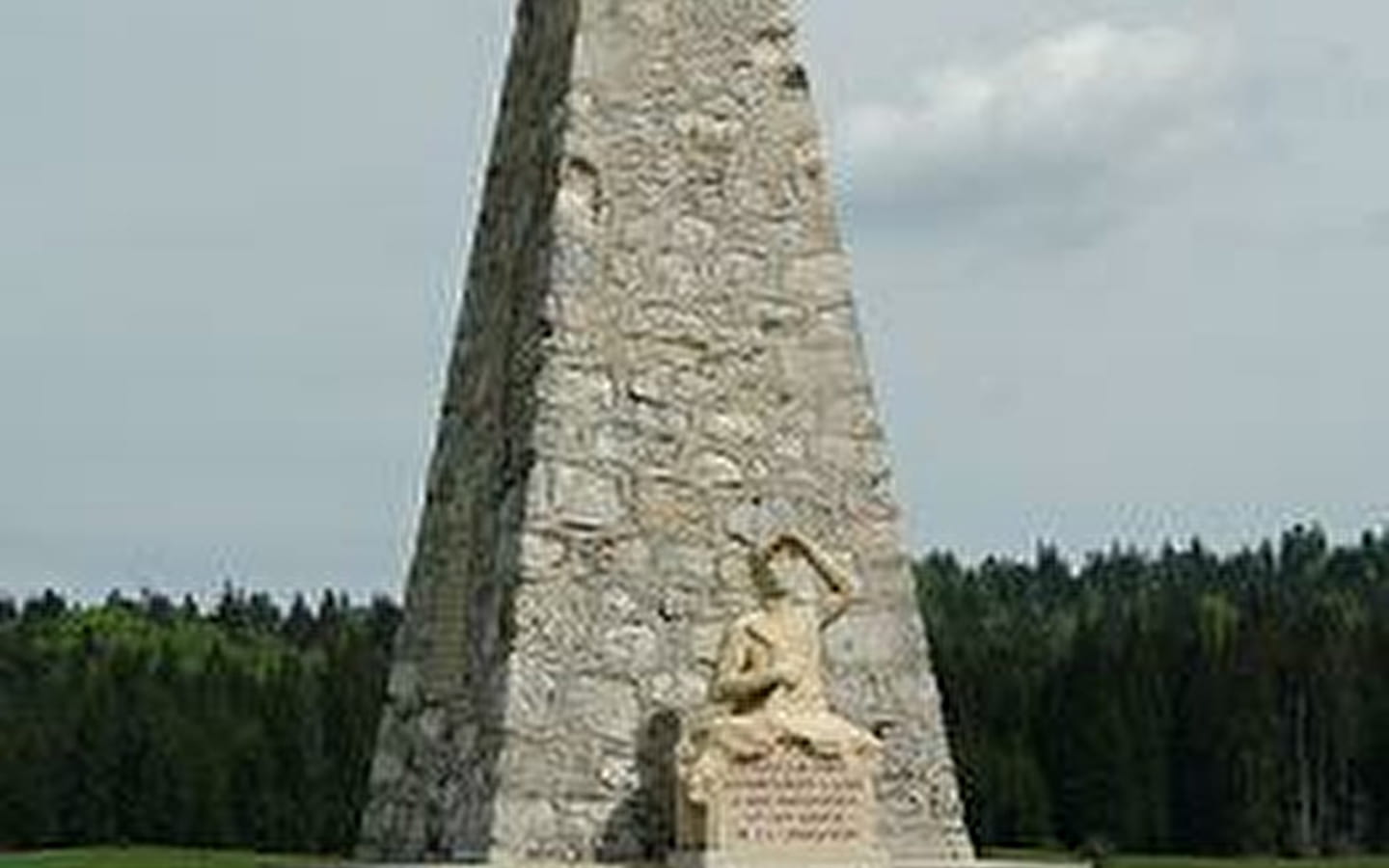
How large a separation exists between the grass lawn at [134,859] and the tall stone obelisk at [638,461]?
2271cm

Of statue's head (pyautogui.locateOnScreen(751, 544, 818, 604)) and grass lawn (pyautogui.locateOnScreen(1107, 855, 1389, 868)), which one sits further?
grass lawn (pyautogui.locateOnScreen(1107, 855, 1389, 868))

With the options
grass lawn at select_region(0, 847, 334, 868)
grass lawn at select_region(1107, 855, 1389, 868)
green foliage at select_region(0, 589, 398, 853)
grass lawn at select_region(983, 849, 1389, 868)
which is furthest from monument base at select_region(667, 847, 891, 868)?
green foliage at select_region(0, 589, 398, 853)

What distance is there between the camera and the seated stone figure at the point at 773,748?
40.2 feet

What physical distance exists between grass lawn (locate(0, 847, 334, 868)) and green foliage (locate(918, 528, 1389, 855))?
14.3 m

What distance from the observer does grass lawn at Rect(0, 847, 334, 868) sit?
38.9 meters

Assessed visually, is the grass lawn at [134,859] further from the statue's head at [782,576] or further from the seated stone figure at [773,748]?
the seated stone figure at [773,748]

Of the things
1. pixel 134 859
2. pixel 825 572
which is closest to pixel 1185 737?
pixel 134 859

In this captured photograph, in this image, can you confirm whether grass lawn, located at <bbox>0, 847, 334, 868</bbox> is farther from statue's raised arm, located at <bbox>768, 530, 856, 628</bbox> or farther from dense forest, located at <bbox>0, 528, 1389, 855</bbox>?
statue's raised arm, located at <bbox>768, 530, 856, 628</bbox>

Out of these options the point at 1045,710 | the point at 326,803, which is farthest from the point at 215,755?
the point at 1045,710

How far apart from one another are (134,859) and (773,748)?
100ft

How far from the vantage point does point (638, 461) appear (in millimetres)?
13039

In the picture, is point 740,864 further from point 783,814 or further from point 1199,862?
point 1199,862

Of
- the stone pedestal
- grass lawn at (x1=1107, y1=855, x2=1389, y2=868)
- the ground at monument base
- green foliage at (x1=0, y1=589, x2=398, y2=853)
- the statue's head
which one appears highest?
green foliage at (x1=0, y1=589, x2=398, y2=853)

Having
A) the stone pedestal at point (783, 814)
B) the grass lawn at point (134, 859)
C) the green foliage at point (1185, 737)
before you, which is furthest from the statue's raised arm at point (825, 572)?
the green foliage at point (1185, 737)
